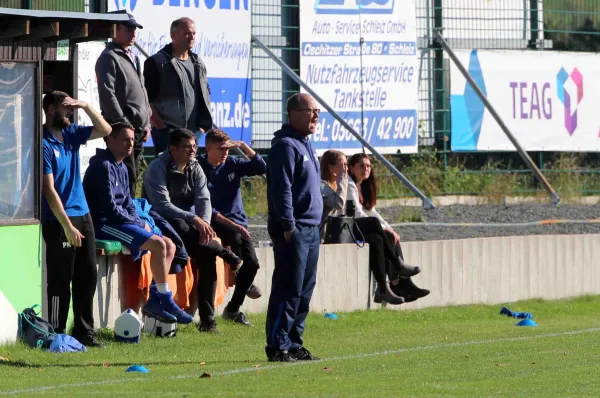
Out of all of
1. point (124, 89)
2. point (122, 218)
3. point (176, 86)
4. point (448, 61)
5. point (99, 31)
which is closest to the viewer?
point (122, 218)

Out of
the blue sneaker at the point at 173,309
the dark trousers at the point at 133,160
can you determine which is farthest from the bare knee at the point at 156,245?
the dark trousers at the point at 133,160

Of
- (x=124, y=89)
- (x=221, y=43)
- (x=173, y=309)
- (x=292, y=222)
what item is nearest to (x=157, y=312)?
(x=173, y=309)

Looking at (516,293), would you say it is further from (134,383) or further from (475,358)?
(134,383)

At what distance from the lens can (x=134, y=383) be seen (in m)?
10.2

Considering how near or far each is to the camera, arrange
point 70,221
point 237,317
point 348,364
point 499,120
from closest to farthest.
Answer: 1. point 348,364
2. point 70,221
3. point 237,317
4. point 499,120

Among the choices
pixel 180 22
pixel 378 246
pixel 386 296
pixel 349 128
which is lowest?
pixel 386 296

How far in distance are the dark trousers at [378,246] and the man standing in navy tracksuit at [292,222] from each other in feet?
16.2

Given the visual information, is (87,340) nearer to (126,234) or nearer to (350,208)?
(126,234)

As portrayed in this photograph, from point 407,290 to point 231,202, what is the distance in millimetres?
3075

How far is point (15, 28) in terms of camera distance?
1275 centimetres

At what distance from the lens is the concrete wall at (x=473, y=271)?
16.8m

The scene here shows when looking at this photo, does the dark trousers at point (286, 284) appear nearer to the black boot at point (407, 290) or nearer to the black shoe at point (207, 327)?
the black shoe at point (207, 327)

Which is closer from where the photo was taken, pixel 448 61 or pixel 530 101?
pixel 448 61

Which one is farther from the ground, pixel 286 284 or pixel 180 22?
pixel 180 22
